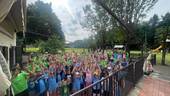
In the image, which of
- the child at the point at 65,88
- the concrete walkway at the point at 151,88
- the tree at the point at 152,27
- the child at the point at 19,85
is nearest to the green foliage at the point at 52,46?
A: the concrete walkway at the point at 151,88

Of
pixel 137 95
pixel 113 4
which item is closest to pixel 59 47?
pixel 113 4

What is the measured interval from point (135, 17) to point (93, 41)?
20.7 meters

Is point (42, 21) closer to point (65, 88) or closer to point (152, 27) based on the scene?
point (152, 27)

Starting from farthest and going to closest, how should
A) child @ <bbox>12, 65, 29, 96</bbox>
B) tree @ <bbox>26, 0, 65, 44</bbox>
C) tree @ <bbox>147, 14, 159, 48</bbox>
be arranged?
tree @ <bbox>147, 14, 159, 48</bbox>, tree @ <bbox>26, 0, 65, 44</bbox>, child @ <bbox>12, 65, 29, 96</bbox>

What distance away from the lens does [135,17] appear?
40406mm

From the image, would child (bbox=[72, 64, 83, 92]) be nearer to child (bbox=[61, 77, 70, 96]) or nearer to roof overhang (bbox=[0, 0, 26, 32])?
child (bbox=[61, 77, 70, 96])

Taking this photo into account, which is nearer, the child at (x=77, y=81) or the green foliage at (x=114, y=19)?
the child at (x=77, y=81)

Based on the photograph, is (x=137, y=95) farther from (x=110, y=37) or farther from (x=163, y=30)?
(x=110, y=37)

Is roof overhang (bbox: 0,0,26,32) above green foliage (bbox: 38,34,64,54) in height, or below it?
above

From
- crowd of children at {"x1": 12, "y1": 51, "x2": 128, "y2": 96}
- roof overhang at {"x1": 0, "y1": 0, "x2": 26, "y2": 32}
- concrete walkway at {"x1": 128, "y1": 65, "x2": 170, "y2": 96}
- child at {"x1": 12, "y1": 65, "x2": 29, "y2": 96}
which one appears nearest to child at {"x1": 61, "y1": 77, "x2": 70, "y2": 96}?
crowd of children at {"x1": 12, "y1": 51, "x2": 128, "y2": 96}

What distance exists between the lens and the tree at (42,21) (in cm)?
6487

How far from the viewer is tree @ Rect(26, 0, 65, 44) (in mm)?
64869

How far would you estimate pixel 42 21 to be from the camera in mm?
66000

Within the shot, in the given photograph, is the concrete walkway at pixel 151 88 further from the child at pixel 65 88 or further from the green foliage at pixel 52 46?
the green foliage at pixel 52 46
